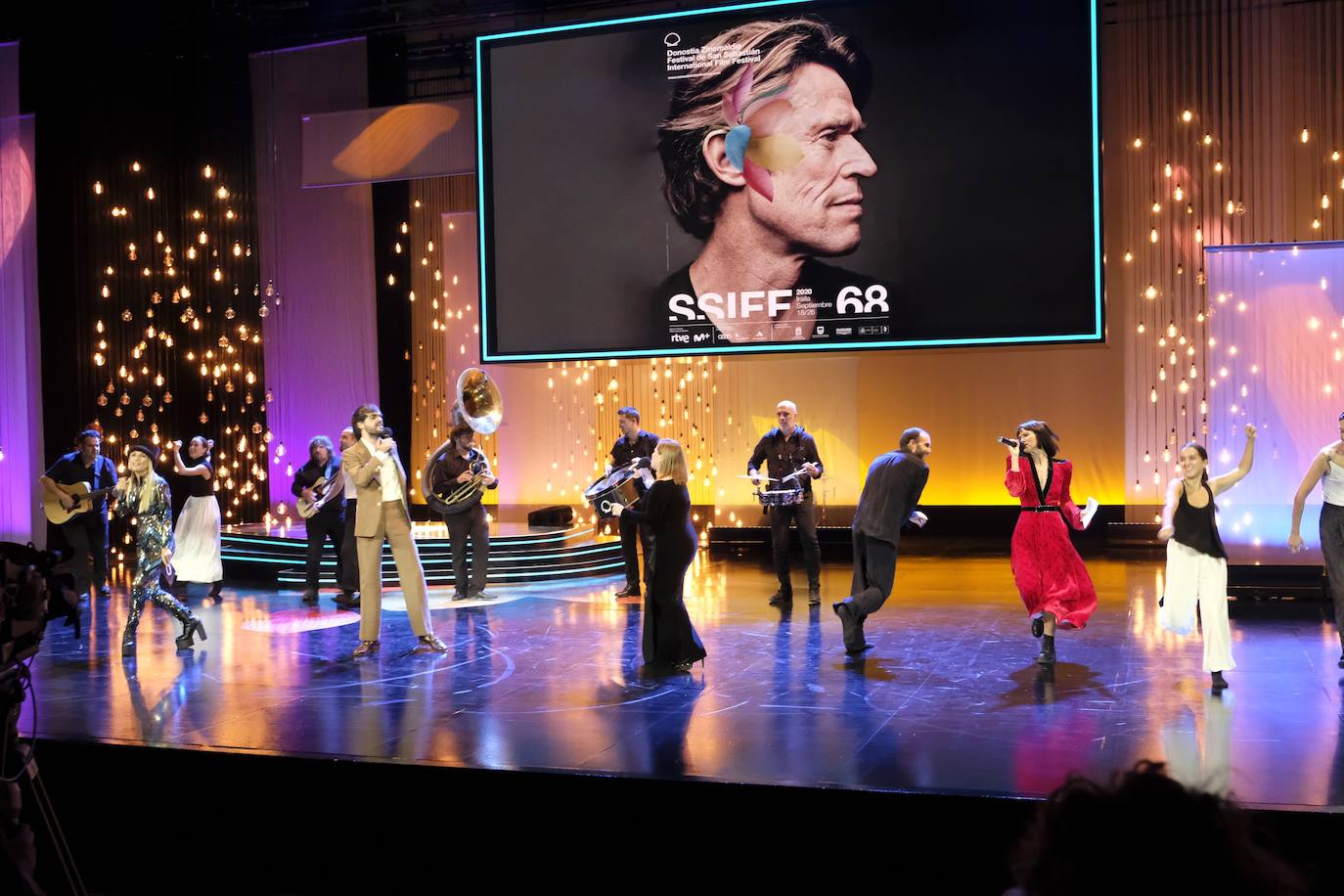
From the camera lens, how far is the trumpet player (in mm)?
10219

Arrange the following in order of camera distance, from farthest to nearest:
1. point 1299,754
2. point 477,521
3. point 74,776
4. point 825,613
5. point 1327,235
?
1. point 1327,235
2. point 477,521
3. point 825,613
4. point 74,776
5. point 1299,754

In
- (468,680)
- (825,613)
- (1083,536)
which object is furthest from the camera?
(1083,536)

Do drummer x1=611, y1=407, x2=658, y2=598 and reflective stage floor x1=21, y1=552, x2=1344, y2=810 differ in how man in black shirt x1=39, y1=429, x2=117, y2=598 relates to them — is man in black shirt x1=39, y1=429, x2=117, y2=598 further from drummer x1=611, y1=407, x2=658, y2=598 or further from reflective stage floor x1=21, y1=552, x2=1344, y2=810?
drummer x1=611, y1=407, x2=658, y2=598

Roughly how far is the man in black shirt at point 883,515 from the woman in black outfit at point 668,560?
3.42ft

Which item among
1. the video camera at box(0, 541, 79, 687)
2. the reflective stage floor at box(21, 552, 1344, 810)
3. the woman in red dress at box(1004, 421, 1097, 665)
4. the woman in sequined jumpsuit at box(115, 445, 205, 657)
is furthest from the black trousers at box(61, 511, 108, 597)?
the woman in red dress at box(1004, 421, 1097, 665)

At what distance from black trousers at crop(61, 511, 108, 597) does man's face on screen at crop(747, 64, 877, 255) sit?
6.55 metres

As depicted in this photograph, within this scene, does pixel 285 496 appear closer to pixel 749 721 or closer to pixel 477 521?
pixel 477 521

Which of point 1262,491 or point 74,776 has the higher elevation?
point 1262,491

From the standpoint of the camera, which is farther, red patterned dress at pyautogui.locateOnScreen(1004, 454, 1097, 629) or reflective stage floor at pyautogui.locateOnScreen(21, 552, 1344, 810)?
red patterned dress at pyautogui.locateOnScreen(1004, 454, 1097, 629)

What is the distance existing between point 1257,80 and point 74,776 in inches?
486

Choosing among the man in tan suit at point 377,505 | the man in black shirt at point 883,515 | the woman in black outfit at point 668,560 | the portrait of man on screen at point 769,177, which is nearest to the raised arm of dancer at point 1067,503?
the man in black shirt at point 883,515

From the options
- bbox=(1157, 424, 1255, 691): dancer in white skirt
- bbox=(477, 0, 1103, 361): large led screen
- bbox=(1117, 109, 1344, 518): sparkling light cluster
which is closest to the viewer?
bbox=(1157, 424, 1255, 691): dancer in white skirt

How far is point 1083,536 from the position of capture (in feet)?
44.5

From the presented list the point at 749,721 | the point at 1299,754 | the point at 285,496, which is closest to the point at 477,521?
the point at 749,721
